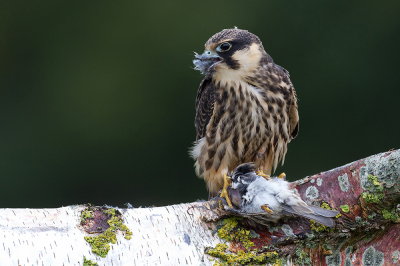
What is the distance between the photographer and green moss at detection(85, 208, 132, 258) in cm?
149

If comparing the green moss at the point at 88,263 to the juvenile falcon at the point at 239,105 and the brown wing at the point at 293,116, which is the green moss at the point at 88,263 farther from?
the brown wing at the point at 293,116

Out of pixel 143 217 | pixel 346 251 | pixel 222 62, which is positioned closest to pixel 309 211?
pixel 346 251

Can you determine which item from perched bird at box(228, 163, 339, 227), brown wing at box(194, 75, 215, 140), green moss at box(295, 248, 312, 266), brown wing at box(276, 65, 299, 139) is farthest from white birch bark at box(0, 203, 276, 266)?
brown wing at box(276, 65, 299, 139)

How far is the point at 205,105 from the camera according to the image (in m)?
2.55

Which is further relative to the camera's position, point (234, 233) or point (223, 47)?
point (223, 47)

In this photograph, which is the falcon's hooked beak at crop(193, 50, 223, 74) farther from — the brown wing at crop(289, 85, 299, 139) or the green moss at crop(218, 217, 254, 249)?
the green moss at crop(218, 217, 254, 249)

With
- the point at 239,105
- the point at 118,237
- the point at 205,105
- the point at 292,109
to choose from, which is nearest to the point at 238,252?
the point at 118,237

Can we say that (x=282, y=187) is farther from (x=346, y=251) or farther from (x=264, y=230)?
(x=346, y=251)

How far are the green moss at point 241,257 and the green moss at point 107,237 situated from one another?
1.14 ft

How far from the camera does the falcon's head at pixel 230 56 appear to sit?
234 centimetres

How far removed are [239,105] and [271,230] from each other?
0.89 metres

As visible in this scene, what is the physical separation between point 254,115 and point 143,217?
3.40 feet

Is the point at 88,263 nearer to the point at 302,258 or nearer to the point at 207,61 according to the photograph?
the point at 302,258

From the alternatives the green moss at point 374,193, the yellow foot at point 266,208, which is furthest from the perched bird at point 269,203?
the green moss at point 374,193
